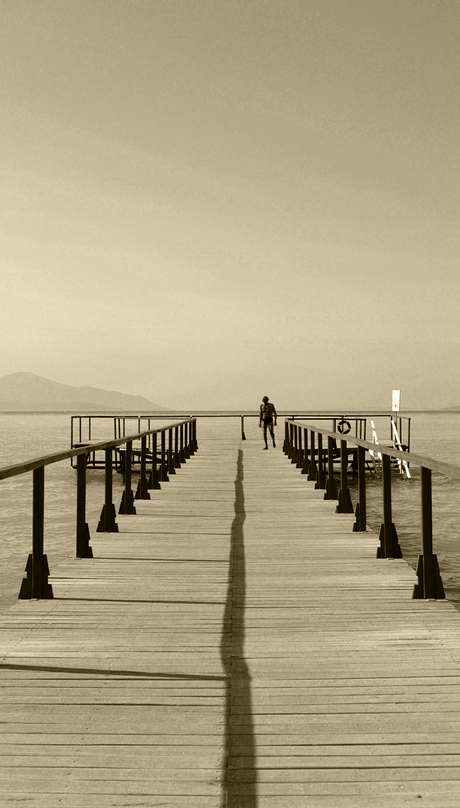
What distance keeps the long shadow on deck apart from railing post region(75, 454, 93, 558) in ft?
4.81

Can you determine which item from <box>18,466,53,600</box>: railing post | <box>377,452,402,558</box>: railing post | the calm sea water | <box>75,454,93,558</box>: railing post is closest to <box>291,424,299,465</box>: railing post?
the calm sea water

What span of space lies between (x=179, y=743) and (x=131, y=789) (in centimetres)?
37

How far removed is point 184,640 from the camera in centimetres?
435

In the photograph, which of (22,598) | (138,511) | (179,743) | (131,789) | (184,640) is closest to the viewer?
(131,789)

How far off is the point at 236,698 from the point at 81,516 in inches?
143

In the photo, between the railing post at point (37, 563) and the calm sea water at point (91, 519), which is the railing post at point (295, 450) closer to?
the calm sea water at point (91, 519)

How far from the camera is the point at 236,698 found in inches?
136

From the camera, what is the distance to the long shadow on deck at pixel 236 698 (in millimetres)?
2697

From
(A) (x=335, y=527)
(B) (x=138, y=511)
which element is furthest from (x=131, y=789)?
(B) (x=138, y=511)

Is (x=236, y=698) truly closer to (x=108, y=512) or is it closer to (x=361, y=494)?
(x=361, y=494)

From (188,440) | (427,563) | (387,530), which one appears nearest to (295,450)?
(188,440)

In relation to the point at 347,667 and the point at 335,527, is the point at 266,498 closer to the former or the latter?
the point at 335,527

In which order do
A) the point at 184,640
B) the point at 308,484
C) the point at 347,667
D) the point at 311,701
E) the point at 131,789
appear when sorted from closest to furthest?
1. the point at 131,789
2. the point at 311,701
3. the point at 347,667
4. the point at 184,640
5. the point at 308,484

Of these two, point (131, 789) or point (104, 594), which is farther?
point (104, 594)
